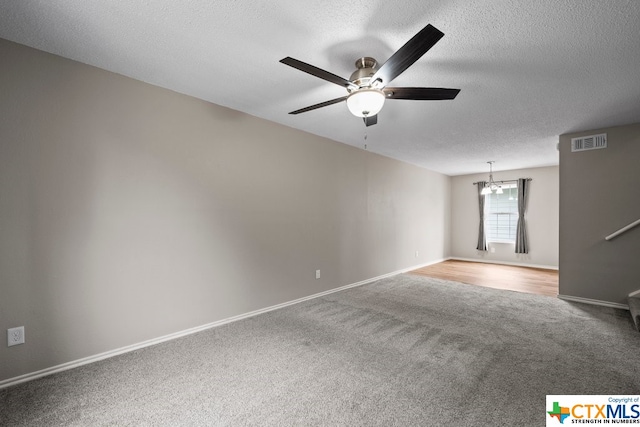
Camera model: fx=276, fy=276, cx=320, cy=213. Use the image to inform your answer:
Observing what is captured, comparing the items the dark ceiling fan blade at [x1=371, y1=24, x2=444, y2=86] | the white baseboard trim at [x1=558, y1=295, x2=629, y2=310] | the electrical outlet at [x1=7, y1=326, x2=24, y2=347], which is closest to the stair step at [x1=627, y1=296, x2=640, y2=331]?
the white baseboard trim at [x1=558, y1=295, x2=629, y2=310]

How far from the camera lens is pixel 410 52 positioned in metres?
1.55

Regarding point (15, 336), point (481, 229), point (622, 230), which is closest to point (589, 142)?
point (622, 230)

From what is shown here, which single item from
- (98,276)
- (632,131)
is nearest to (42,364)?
(98,276)

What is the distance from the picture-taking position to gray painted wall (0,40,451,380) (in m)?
2.00

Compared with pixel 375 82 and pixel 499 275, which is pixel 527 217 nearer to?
pixel 499 275

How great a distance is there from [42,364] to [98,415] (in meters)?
0.84

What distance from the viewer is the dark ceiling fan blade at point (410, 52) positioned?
1394 mm

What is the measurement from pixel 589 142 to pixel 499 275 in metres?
2.88

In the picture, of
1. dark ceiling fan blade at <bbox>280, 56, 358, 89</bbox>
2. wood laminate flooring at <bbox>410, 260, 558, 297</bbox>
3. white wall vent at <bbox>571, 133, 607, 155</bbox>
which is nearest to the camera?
dark ceiling fan blade at <bbox>280, 56, 358, 89</bbox>

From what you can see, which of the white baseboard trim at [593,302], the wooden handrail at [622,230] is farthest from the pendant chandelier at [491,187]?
the white baseboard trim at [593,302]

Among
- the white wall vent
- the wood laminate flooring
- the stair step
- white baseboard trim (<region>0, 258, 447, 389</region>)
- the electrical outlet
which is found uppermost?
the white wall vent

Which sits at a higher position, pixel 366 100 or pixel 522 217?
pixel 366 100

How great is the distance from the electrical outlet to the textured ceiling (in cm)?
204

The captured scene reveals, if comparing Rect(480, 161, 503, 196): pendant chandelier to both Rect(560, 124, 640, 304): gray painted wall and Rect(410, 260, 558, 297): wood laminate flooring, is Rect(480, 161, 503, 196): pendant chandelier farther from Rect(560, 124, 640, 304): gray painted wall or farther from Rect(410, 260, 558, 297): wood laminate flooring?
Rect(560, 124, 640, 304): gray painted wall
